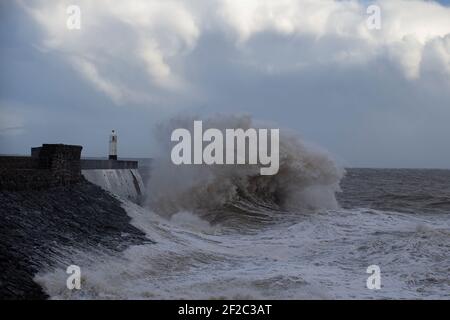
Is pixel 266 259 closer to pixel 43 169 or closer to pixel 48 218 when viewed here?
pixel 48 218

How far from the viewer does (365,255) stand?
9148mm

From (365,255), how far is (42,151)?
645 cm

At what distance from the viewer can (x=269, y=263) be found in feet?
27.2

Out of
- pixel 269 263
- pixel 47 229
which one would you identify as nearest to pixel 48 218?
pixel 47 229

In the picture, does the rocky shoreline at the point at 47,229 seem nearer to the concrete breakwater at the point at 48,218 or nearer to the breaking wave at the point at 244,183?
the concrete breakwater at the point at 48,218

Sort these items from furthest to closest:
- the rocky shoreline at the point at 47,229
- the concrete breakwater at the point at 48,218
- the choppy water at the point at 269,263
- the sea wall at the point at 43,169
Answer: the sea wall at the point at 43,169, the choppy water at the point at 269,263, the concrete breakwater at the point at 48,218, the rocky shoreline at the point at 47,229

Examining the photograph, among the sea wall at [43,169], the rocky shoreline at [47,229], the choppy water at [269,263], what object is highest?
the sea wall at [43,169]

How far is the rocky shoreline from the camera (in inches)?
229

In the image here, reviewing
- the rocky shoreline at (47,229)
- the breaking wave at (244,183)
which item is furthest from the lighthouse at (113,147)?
the rocky shoreline at (47,229)

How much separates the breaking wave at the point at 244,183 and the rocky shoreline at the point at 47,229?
19.0 ft

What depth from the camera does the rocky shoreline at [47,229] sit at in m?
5.81

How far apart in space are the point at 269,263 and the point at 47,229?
3.50 metres
